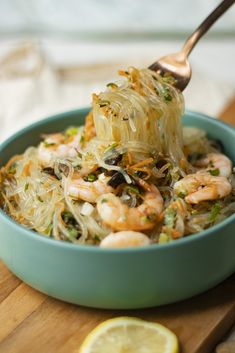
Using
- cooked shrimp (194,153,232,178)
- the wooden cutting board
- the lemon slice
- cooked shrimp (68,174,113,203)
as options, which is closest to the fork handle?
cooked shrimp (194,153,232,178)

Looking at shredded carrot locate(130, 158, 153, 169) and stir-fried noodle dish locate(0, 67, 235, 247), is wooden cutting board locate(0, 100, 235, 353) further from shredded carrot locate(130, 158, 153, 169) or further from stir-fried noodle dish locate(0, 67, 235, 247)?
shredded carrot locate(130, 158, 153, 169)

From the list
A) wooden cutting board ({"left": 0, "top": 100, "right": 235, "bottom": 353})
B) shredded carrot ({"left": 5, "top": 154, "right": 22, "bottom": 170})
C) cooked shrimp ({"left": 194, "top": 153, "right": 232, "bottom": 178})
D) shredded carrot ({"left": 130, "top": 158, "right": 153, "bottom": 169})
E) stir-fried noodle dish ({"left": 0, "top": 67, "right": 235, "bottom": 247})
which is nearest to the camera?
wooden cutting board ({"left": 0, "top": 100, "right": 235, "bottom": 353})

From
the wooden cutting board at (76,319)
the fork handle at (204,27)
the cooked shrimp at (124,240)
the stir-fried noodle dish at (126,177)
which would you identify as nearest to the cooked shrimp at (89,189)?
the stir-fried noodle dish at (126,177)

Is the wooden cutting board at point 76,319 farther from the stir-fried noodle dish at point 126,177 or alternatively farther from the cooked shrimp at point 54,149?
the cooked shrimp at point 54,149

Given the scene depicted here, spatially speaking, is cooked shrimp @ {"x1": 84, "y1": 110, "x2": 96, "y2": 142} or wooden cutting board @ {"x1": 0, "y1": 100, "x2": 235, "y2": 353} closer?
wooden cutting board @ {"x1": 0, "y1": 100, "x2": 235, "y2": 353}

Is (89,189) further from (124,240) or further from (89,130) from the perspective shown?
(89,130)

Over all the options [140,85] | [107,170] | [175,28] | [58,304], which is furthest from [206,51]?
[58,304]

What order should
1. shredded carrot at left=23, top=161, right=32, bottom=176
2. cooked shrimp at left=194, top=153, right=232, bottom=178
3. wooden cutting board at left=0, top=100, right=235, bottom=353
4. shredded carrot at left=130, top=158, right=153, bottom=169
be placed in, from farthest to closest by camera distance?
1. shredded carrot at left=23, top=161, right=32, bottom=176
2. cooked shrimp at left=194, top=153, right=232, bottom=178
3. shredded carrot at left=130, top=158, right=153, bottom=169
4. wooden cutting board at left=0, top=100, right=235, bottom=353
